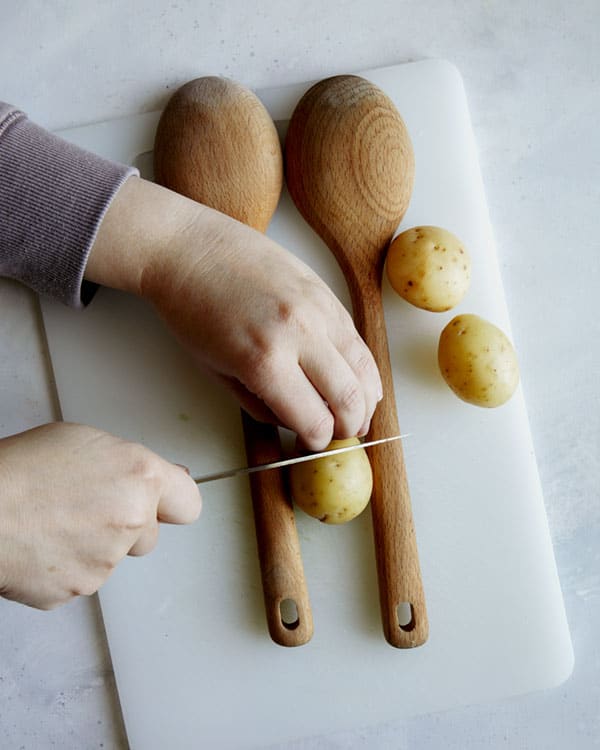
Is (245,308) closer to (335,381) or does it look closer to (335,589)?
(335,381)

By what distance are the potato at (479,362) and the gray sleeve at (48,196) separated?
40 cm

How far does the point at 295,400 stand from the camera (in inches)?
32.1

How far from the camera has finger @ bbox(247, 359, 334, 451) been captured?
0.81 metres

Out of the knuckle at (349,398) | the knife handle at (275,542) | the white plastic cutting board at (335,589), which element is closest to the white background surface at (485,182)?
the white plastic cutting board at (335,589)

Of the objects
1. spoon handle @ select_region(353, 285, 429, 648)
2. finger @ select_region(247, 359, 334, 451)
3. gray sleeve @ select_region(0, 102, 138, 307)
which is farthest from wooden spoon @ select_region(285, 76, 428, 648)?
gray sleeve @ select_region(0, 102, 138, 307)

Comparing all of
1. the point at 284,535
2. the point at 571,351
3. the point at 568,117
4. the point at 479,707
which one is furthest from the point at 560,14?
the point at 479,707

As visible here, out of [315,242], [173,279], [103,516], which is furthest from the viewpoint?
[315,242]

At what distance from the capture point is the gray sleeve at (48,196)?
0.85 meters

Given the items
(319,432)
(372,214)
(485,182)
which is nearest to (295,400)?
(319,432)

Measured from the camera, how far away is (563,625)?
938mm

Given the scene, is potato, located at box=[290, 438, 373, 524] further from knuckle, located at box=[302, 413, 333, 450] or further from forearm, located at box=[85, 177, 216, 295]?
forearm, located at box=[85, 177, 216, 295]

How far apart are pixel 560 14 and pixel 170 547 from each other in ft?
2.70

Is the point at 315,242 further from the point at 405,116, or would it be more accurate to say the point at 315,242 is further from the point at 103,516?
the point at 103,516

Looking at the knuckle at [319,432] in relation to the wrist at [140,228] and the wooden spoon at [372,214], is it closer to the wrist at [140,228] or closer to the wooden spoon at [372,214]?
the wooden spoon at [372,214]
